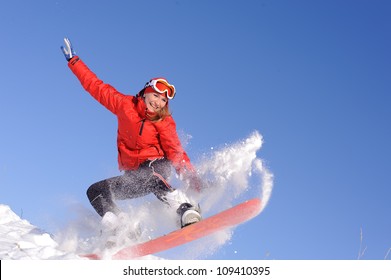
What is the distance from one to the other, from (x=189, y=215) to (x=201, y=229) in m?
0.25

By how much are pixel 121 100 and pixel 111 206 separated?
144cm

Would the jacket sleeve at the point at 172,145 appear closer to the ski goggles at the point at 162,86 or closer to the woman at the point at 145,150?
the woman at the point at 145,150

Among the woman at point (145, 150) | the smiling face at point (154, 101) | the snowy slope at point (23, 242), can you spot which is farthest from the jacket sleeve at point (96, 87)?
the snowy slope at point (23, 242)

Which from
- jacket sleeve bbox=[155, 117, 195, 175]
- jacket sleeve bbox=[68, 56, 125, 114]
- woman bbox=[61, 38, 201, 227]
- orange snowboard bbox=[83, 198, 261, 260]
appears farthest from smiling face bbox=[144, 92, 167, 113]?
orange snowboard bbox=[83, 198, 261, 260]

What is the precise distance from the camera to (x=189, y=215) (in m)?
6.39

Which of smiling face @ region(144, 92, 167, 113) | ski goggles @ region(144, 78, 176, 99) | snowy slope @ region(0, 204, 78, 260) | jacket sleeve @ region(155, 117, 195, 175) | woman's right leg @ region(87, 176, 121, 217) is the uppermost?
ski goggles @ region(144, 78, 176, 99)

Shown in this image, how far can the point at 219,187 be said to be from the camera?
740 centimetres

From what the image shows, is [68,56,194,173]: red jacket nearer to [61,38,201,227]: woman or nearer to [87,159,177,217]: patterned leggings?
[61,38,201,227]: woman

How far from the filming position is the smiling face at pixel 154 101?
22.4 ft

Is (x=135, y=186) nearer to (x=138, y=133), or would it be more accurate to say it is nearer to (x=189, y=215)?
(x=138, y=133)

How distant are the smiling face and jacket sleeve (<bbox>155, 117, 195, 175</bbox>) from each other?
19 cm

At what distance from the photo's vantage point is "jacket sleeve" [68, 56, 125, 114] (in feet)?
23.1
